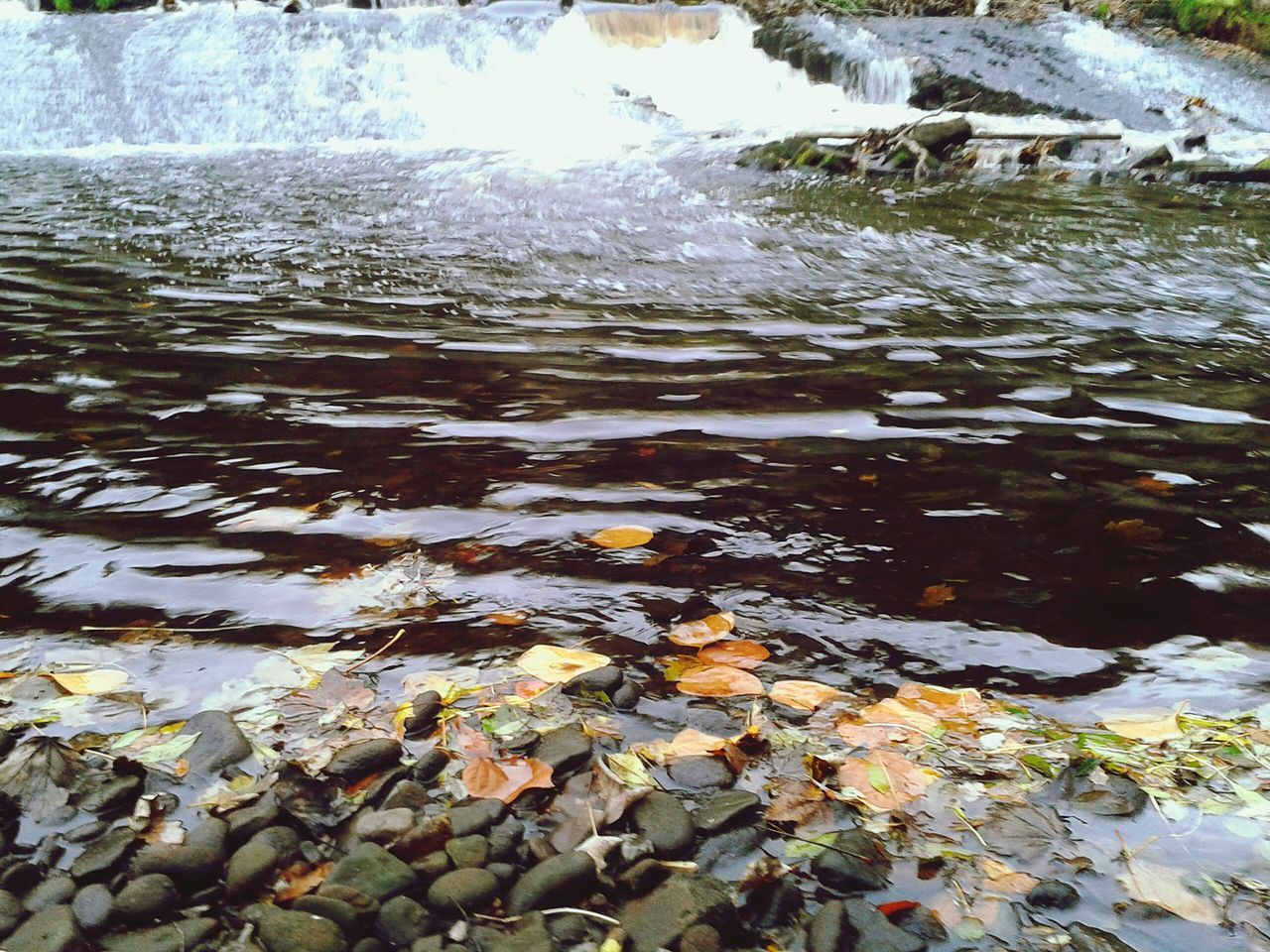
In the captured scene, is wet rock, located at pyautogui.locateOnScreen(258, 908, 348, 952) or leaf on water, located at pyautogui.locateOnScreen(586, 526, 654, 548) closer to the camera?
wet rock, located at pyautogui.locateOnScreen(258, 908, 348, 952)

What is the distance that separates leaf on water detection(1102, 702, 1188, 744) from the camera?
5.93 feet

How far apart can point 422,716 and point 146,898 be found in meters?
0.58

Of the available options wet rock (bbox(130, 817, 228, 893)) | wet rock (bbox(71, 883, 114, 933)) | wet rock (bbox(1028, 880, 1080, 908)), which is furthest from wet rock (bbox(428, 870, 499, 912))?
wet rock (bbox(1028, 880, 1080, 908))

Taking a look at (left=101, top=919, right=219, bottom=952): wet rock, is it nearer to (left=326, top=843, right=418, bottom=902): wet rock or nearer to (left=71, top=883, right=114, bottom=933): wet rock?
(left=71, top=883, right=114, bottom=933): wet rock

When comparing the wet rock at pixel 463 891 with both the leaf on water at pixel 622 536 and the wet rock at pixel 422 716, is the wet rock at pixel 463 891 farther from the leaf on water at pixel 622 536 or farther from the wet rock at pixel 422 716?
the leaf on water at pixel 622 536

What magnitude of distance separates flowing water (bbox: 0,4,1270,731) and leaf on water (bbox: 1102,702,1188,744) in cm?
5

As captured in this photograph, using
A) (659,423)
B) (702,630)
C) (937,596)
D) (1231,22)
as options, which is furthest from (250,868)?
(1231,22)

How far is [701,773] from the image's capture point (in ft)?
5.65

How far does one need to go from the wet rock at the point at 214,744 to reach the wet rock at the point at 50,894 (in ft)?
1.01

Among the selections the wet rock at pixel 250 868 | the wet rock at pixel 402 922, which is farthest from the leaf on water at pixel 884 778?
the wet rock at pixel 250 868

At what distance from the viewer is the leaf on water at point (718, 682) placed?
1.96 m

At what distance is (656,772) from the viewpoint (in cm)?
173

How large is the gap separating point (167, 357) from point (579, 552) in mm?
2648

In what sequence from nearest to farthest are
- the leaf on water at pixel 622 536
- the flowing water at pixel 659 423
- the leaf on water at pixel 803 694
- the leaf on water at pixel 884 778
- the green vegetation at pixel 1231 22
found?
1. the leaf on water at pixel 884 778
2. the leaf on water at pixel 803 694
3. the flowing water at pixel 659 423
4. the leaf on water at pixel 622 536
5. the green vegetation at pixel 1231 22
